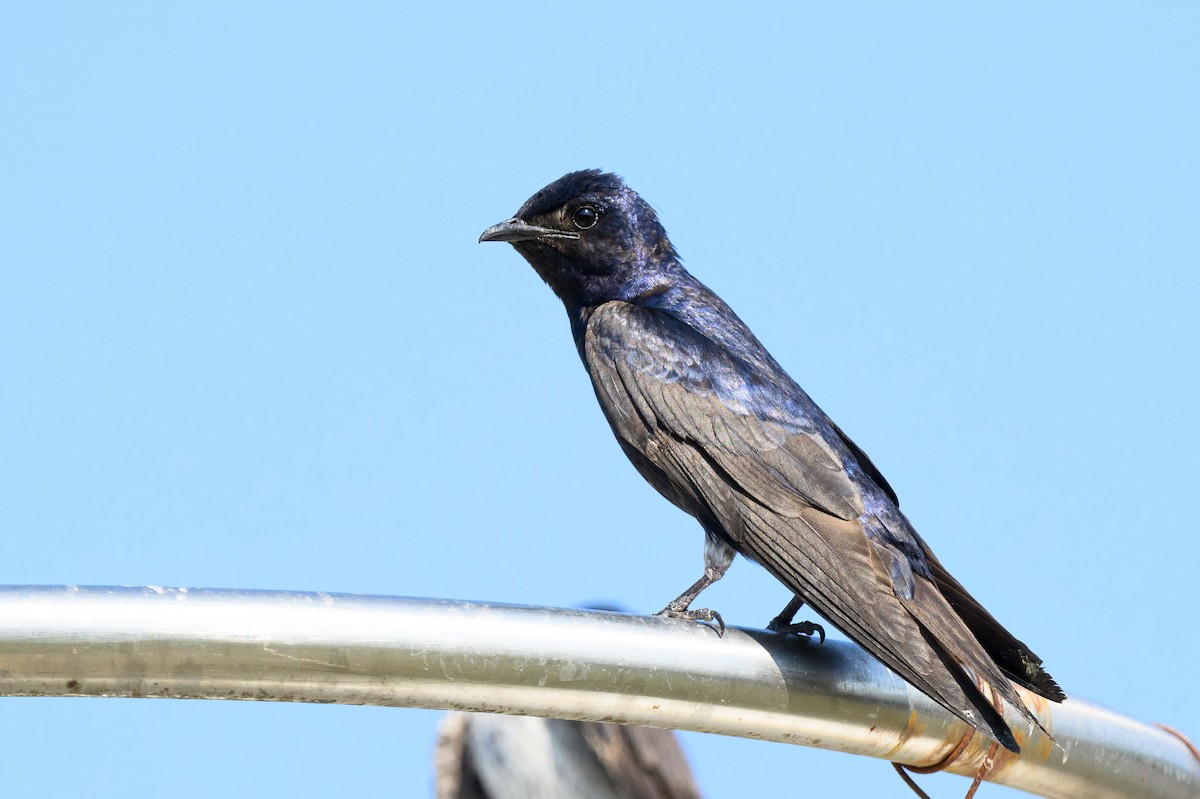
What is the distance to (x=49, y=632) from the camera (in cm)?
344

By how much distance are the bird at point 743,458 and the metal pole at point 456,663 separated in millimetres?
229

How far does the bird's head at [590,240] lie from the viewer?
777 cm

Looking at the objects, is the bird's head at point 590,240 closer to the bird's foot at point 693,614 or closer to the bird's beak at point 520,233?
the bird's beak at point 520,233

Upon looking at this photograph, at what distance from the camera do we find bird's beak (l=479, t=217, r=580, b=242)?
784cm

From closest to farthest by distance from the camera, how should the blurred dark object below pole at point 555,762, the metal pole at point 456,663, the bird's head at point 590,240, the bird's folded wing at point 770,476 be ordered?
the metal pole at point 456,663 → the blurred dark object below pole at point 555,762 → the bird's folded wing at point 770,476 → the bird's head at point 590,240

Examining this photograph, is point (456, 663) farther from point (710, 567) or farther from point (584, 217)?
point (584, 217)

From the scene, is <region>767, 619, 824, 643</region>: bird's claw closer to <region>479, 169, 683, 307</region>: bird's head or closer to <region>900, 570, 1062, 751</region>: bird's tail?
<region>900, 570, 1062, 751</region>: bird's tail

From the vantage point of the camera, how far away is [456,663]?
12.7 feet

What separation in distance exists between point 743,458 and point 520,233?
2.04 m

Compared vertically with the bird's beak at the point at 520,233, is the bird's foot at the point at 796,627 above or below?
below

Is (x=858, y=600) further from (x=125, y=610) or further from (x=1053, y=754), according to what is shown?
(x=125, y=610)

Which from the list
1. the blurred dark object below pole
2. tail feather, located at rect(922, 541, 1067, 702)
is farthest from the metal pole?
the blurred dark object below pole

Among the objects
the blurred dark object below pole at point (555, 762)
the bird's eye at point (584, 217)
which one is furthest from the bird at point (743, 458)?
the blurred dark object below pole at point (555, 762)

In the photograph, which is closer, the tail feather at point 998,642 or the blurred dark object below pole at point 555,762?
the blurred dark object below pole at point 555,762
